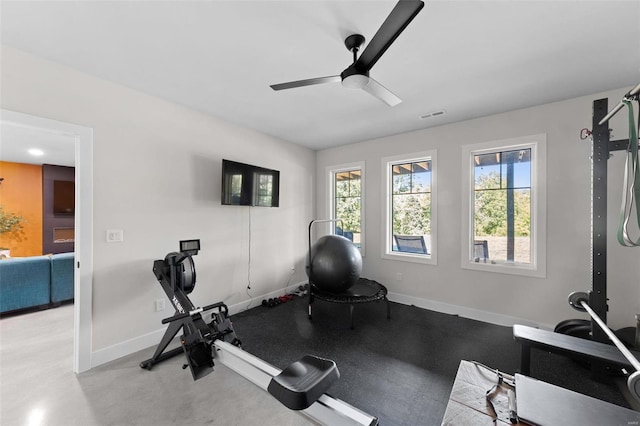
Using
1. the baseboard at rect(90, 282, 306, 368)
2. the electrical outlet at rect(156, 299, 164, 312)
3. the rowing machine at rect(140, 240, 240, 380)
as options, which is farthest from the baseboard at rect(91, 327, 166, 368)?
the rowing machine at rect(140, 240, 240, 380)

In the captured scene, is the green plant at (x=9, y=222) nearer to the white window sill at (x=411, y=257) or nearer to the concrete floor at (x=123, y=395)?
the concrete floor at (x=123, y=395)

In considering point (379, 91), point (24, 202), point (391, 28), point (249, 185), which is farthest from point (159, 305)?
point (24, 202)

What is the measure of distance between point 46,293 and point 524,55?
6467 millimetres

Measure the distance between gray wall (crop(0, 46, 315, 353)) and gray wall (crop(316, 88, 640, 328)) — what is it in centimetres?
237

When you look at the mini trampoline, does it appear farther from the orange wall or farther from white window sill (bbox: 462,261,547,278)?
the orange wall

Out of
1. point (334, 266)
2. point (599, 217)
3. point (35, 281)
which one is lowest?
point (35, 281)

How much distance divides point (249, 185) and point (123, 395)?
2473mm

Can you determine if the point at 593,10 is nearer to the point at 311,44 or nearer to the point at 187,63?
the point at 311,44

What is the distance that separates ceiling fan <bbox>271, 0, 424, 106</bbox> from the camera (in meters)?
1.17

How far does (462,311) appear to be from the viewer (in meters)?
3.43

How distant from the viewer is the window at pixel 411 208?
3805 millimetres

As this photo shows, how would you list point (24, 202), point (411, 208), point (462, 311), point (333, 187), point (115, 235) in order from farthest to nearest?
1. point (24, 202)
2. point (333, 187)
3. point (411, 208)
4. point (462, 311)
5. point (115, 235)

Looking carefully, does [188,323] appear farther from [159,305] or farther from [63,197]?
[63,197]

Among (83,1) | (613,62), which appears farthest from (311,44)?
(613,62)
